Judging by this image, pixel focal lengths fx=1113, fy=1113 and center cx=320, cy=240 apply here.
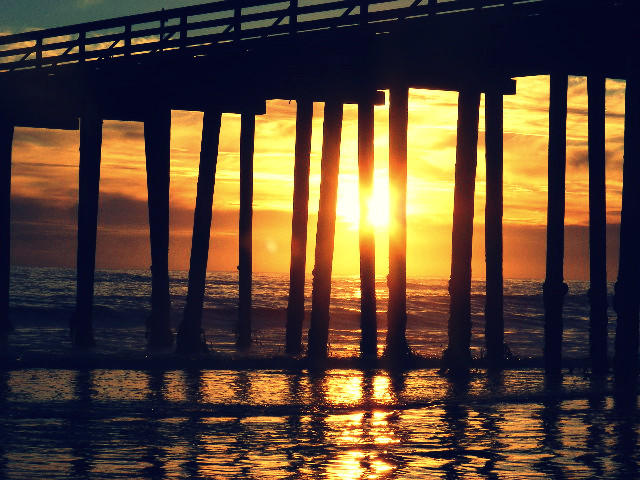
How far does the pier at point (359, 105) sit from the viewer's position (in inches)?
688

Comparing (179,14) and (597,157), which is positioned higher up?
(179,14)

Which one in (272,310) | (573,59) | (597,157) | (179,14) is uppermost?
(179,14)

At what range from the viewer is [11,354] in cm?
2367

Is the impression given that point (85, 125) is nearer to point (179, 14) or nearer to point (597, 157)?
point (179, 14)

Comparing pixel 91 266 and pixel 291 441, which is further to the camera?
pixel 91 266

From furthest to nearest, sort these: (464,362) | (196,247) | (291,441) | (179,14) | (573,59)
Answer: (196,247) → (179,14) → (464,362) → (573,59) → (291,441)

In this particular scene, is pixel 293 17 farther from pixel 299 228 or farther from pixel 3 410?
pixel 3 410

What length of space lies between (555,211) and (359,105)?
191 inches

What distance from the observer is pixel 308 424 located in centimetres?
1378

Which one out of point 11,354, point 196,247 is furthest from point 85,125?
point 11,354

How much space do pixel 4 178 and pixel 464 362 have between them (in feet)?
43.5

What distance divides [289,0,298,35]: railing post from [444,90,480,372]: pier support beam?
10.7ft

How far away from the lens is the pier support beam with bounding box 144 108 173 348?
2420cm

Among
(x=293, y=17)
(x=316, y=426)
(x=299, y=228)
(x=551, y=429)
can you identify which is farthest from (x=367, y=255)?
(x=551, y=429)
